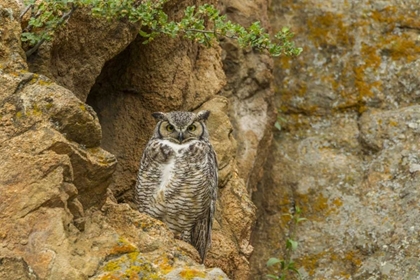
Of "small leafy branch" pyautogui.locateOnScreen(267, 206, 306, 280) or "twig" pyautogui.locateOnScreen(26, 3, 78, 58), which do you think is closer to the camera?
"twig" pyautogui.locateOnScreen(26, 3, 78, 58)

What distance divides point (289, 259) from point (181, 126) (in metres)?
1.51

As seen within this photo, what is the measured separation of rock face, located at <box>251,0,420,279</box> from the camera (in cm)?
635

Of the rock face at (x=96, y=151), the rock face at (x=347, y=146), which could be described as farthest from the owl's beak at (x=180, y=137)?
the rock face at (x=347, y=146)

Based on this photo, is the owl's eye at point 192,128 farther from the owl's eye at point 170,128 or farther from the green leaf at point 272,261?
the green leaf at point 272,261

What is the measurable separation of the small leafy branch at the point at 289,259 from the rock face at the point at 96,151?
0.36 metres

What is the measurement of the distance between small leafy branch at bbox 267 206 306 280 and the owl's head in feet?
3.59

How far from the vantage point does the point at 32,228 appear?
3.75m

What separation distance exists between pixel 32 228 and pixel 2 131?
1.56ft

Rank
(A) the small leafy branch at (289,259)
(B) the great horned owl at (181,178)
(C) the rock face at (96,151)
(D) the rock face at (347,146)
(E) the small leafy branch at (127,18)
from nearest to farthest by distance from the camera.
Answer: (C) the rock face at (96,151) → (E) the small leafy branch at (127,18) → (B) the great horned owl at (181,178) → (A) the small leafy branch at (289,259) → (D) the rock face at (347,146)

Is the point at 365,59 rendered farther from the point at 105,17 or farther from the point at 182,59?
the point at 105,17

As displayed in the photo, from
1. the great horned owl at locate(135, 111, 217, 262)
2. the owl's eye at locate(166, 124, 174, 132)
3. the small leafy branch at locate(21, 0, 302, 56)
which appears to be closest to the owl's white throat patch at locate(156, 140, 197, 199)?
the great horned owl at locate(135, 111, 217, 262)

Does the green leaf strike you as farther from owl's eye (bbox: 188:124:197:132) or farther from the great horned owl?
owl's eye (bbox: 188:124:197:132)

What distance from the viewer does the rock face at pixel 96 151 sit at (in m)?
3.79

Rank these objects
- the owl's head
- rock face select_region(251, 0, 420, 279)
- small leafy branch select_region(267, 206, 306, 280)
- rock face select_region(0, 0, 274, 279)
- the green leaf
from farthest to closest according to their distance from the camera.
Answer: rock face select_region(251, 0, 420, 279) < small leafy branch select_region(267, 206, 306, 280) < the green leaf < the owl's head < rock face select_region(0, 0, 274, 279)
